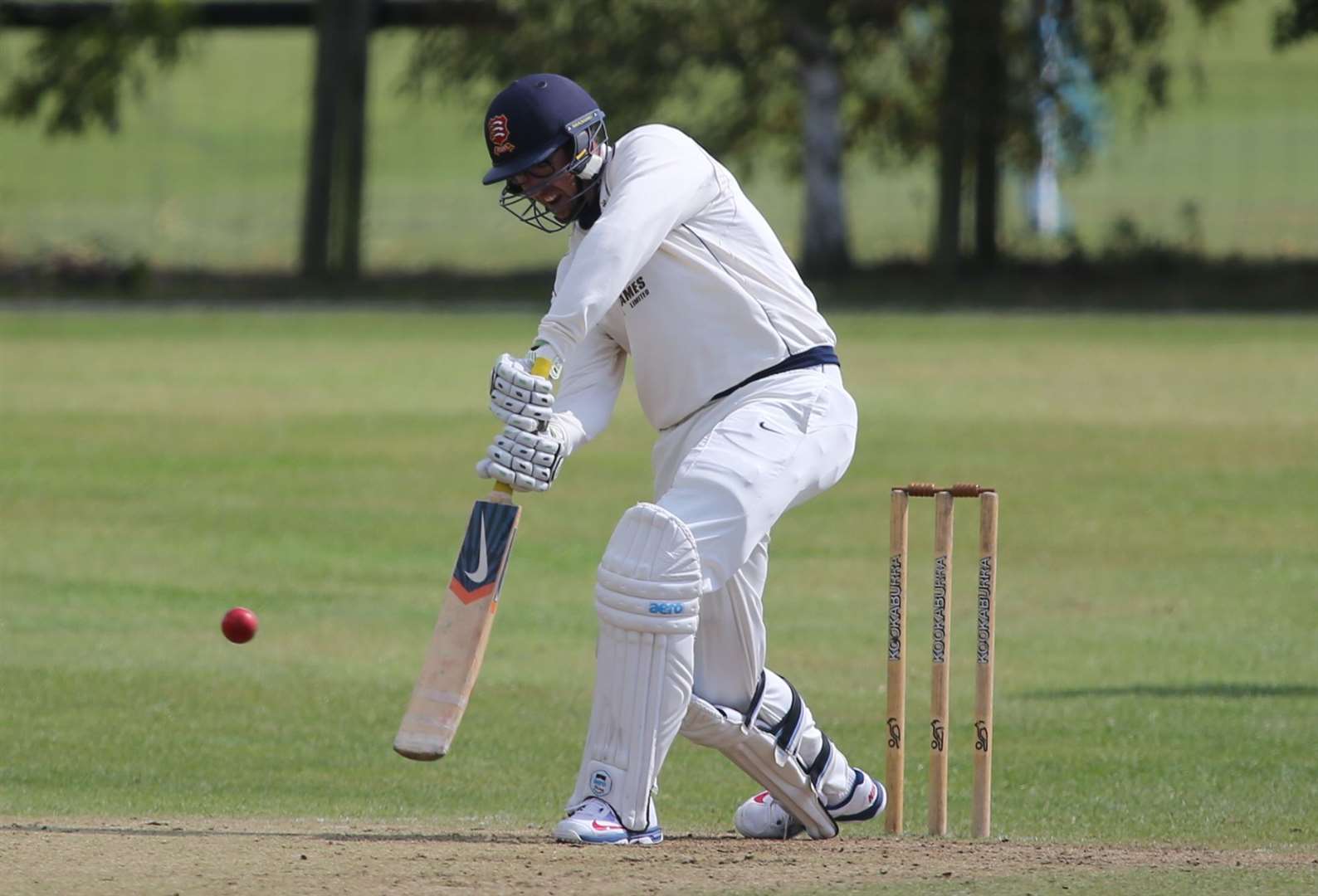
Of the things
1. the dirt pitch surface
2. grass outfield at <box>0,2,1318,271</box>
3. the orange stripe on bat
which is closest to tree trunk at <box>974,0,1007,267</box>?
grass outfield at <box>0,2,1318,271</box>

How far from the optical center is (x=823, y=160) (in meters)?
32.6

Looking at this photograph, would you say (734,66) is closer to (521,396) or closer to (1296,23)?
(1296,23)

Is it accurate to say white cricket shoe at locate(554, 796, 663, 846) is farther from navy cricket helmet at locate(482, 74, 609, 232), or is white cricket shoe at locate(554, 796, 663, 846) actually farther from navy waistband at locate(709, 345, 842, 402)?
navy cricket helmet at locate(482, 74, 609, 232)

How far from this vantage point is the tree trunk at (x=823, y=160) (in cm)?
3212

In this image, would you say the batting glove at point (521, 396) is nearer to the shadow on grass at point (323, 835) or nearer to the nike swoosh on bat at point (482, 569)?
the nike swoosh on bat at point (482, 569)

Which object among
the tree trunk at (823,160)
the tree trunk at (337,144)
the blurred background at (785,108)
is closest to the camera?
the blurred background at (785,108)

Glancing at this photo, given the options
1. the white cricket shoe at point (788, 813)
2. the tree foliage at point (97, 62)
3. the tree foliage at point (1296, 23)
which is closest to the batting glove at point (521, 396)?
the white cricket shoe at point (788, 813)

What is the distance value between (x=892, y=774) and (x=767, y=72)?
27.4 m

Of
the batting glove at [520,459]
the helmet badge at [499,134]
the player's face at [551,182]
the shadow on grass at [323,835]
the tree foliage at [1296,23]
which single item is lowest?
the shadow on grass at [323,835]

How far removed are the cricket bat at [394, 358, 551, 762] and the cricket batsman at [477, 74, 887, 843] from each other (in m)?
0.16

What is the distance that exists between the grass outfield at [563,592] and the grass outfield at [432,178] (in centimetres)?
1295

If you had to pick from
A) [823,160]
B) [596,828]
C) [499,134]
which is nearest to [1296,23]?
[823,160]

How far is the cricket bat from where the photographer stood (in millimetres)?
5605

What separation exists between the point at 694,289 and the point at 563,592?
19.2ft
